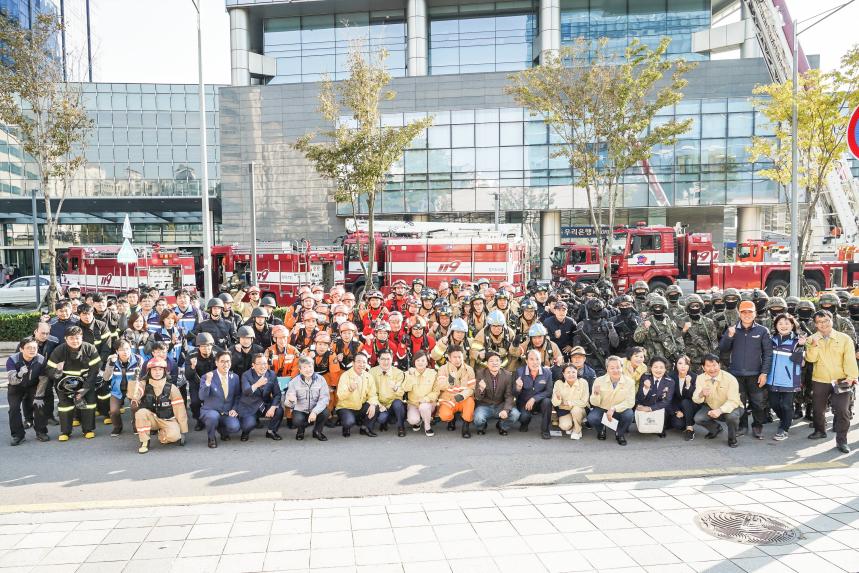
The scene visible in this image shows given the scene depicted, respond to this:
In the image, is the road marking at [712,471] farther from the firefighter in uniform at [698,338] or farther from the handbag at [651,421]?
the firefighter in uniform at [698,338]

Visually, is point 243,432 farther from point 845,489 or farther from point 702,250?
point 702,250

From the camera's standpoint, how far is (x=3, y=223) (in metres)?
43.0

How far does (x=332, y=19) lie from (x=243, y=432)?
38.1 metres

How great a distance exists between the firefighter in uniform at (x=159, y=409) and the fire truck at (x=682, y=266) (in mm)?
17403

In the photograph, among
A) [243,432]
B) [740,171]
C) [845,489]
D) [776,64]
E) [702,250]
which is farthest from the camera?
[740,171]

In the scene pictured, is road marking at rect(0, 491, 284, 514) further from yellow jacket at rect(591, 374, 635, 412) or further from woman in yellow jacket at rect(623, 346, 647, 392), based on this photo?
woman in yellow jacket at rect(623, 346, 647, 392)

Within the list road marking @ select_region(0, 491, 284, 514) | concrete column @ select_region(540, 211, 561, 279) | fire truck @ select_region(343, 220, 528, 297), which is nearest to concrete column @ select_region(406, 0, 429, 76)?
concrete column @ select_region(540, 211, 561, 279)

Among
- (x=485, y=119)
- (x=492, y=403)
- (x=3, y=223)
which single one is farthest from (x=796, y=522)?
(x=3, y=223)

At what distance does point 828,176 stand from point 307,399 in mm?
21327

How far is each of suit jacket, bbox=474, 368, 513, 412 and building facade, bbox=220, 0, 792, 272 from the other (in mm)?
26936

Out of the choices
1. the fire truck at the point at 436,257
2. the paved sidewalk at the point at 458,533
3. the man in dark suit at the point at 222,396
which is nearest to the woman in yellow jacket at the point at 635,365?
the paved sidewalk at the point at 458,533

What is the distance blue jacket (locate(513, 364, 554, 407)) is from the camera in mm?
7984

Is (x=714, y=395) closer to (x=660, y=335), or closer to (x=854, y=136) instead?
(x=660, y=335)

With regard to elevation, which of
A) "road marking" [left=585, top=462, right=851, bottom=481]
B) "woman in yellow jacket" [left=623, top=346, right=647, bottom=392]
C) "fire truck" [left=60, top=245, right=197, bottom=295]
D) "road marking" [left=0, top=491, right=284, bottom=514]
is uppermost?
"fire truck" [left=60, top=245, right=197, bottom=295]
